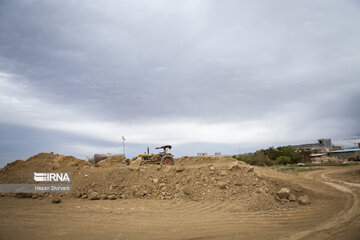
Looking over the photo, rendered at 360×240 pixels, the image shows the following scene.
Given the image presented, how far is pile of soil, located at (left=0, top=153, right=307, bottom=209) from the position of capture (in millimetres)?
9039

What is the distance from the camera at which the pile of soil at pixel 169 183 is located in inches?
356

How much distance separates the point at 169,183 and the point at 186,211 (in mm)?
2988

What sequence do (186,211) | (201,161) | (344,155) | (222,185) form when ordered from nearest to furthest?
(186,211) < (222,185) < (201,161) < (344,155)

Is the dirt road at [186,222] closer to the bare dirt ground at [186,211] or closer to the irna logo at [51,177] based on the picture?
the bare dirt ground at [186,211]

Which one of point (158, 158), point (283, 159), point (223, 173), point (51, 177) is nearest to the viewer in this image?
point (223, 173)

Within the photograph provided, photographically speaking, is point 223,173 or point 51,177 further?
point 51,177

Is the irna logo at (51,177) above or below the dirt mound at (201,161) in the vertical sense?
above

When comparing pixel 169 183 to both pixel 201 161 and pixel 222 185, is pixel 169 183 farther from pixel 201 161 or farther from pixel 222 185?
pixel 201 161

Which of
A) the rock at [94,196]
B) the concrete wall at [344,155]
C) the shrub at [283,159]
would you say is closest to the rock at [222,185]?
the rock at [94,196]

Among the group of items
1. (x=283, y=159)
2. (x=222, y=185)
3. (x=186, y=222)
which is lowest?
(x=283, y=159)

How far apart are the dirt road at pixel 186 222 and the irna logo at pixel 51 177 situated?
168 inches

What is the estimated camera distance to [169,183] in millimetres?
10398

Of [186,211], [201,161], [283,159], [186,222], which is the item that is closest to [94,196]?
[186,211]

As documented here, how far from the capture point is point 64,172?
1184 cm
